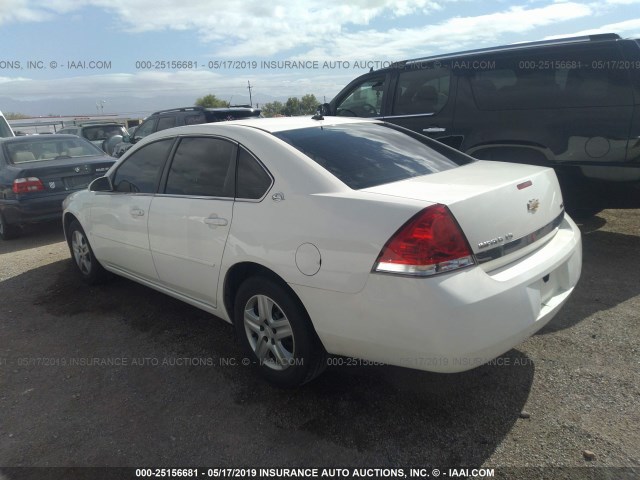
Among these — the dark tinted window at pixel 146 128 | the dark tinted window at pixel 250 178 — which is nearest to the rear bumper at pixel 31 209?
the dark tinted window at pixel 146 128

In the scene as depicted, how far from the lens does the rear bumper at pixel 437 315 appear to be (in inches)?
85.8

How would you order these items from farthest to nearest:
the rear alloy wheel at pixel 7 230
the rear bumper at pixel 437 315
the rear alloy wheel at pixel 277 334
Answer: the rear alloy wheel at pixel 7 230 < the rear alloy wheel at pixel 277 334 < the rear bumper at pixel 437 315

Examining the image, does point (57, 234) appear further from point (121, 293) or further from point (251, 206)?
point (251, 206)

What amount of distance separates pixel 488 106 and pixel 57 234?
6.49 meters

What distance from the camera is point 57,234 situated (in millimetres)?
7594

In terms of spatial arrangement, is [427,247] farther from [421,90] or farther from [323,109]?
[421,90]

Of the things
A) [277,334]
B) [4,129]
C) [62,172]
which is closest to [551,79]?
[277,334]

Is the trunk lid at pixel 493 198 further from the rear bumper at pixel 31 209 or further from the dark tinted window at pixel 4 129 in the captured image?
the dark tinted window at pixel 4 129

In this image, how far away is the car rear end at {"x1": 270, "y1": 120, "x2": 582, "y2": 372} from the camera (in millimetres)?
2199

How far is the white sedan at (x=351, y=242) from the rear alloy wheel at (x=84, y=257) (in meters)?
1.22

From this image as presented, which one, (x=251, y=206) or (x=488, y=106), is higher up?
(x=488, y=106)

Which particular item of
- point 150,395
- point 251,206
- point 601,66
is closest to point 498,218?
point 251,206

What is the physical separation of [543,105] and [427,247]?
3.44m

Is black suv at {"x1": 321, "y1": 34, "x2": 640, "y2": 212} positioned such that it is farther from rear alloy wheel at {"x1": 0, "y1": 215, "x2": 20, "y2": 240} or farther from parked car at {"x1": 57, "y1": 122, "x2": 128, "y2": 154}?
parked car at {"x1": 57, "y1": 122, "x2": 128, "y2": 154}
